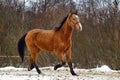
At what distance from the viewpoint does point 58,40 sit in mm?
11594

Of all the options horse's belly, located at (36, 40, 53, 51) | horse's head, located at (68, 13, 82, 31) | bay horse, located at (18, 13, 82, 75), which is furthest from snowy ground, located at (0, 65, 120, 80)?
horse's head, located at (68, 13, 82, 31)

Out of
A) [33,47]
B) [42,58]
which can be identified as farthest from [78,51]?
[33,47]

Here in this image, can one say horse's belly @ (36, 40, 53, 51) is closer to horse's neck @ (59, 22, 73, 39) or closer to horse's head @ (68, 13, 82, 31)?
horse's neck @ (59, 22, 73, 39)

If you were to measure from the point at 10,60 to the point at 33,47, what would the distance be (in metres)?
8.29

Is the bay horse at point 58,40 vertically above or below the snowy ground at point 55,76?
above

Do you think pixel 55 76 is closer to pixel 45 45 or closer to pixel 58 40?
pixel 58 40

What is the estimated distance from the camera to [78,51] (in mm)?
18156

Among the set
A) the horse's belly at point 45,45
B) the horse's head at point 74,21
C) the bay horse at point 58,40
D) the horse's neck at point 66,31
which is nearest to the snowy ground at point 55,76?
the bay horse at point 58,40

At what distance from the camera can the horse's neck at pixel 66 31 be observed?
1158 centimetres

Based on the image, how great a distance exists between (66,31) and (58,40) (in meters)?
0.41

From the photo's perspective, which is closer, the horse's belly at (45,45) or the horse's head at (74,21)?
the horse's head at (74,21)

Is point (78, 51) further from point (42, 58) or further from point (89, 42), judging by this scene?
point (42, 58)

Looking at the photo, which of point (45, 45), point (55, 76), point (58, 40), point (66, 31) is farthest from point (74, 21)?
point (55, 76)

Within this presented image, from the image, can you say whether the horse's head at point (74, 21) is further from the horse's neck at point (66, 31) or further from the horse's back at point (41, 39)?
the horse's back at point (41, 39)
